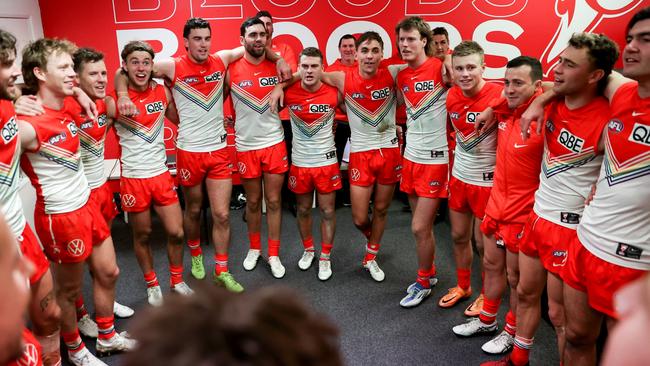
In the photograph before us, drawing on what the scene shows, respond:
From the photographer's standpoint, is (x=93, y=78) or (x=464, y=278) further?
(x=464, y=278)

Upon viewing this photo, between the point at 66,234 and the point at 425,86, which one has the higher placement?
the point at 425,86

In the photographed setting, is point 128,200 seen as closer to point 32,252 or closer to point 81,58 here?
point 81,58

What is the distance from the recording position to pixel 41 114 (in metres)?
2.30

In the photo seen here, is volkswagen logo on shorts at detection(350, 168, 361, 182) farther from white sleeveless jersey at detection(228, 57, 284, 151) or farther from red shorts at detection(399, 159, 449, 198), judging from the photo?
→ white sleeveless jersey at detection(228, 57, 284, 151)

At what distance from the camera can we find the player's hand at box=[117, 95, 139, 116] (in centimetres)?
291

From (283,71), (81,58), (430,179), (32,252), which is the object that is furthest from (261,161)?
(32,252)

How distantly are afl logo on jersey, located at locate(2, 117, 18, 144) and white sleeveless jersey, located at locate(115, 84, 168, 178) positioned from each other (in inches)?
39.2

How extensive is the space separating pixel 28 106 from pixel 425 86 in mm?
2165

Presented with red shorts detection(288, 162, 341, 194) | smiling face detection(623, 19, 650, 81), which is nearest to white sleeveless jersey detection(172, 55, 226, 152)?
red shorts detection(288, 162, 341, 194)

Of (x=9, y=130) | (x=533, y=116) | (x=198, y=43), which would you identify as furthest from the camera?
(x=198, y=43)

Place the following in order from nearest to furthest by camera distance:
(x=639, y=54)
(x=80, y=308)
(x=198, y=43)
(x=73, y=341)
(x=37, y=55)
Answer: (x=639, y=54) → (x=37, y=55) → (x=73, y=341) → (x=80, y=308) → (x=198, y=43)

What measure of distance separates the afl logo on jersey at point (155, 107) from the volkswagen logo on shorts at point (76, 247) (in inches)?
38.8

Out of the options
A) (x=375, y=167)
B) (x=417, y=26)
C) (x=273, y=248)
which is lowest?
(x=273, y=248)

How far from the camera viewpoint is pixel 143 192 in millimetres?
3092
